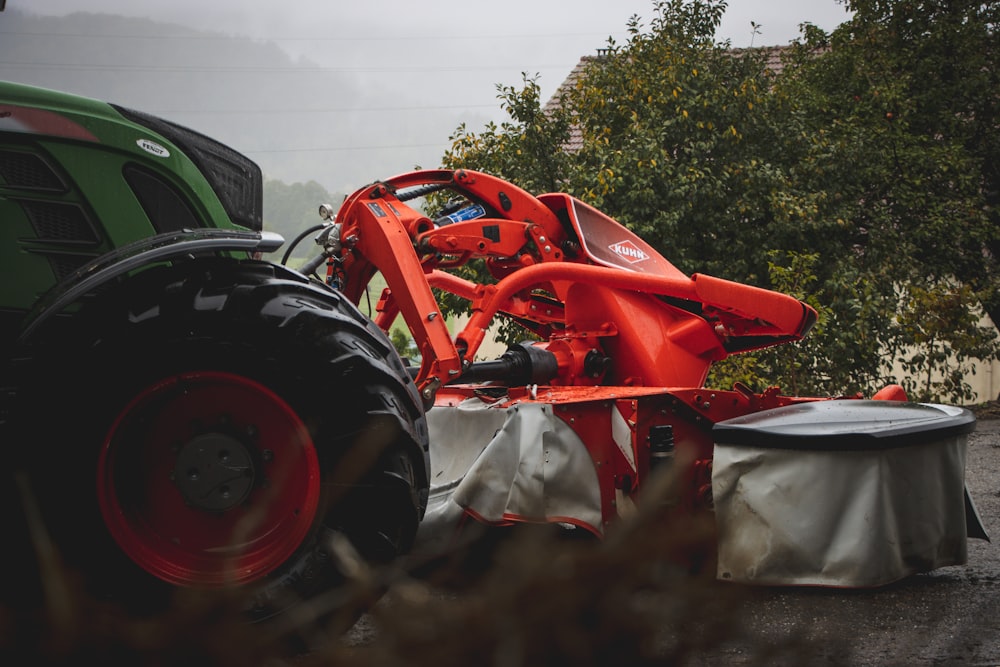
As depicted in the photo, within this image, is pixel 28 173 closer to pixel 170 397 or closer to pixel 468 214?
pixel 170 397

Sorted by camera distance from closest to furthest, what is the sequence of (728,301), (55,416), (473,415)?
(55,416) → (473,415) → (728,301)

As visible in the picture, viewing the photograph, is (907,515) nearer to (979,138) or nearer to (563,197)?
(563,197)

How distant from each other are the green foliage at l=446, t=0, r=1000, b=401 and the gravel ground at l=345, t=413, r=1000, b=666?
1552mm

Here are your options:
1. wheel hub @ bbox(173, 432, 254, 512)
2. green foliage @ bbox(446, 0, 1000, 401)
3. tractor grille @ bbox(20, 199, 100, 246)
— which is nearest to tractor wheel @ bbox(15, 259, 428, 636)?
wheel hub @ bbox(173, 432, 254, 512)

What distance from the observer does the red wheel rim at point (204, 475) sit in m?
2.29

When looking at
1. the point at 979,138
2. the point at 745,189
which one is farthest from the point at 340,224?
the point at 979,138

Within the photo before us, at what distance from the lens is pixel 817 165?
9414 mm

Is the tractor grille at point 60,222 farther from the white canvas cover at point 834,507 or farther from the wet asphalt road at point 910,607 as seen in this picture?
the white canvas cover at point 834,507

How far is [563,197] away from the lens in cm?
477

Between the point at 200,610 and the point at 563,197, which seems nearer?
the point at 200,610

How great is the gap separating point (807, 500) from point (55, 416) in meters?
2.34

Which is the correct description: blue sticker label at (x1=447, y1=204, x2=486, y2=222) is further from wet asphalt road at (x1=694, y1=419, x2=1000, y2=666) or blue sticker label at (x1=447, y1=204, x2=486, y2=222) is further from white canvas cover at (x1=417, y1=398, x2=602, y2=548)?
wet asphalt road at (x1=694, y1=419, x2=1000, y2=666)

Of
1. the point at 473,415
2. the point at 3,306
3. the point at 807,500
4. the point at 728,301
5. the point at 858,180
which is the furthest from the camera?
Result: the point at 858,180

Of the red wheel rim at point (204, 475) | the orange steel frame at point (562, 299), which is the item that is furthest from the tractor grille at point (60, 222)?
the orange steel frame at point (562, 299)
